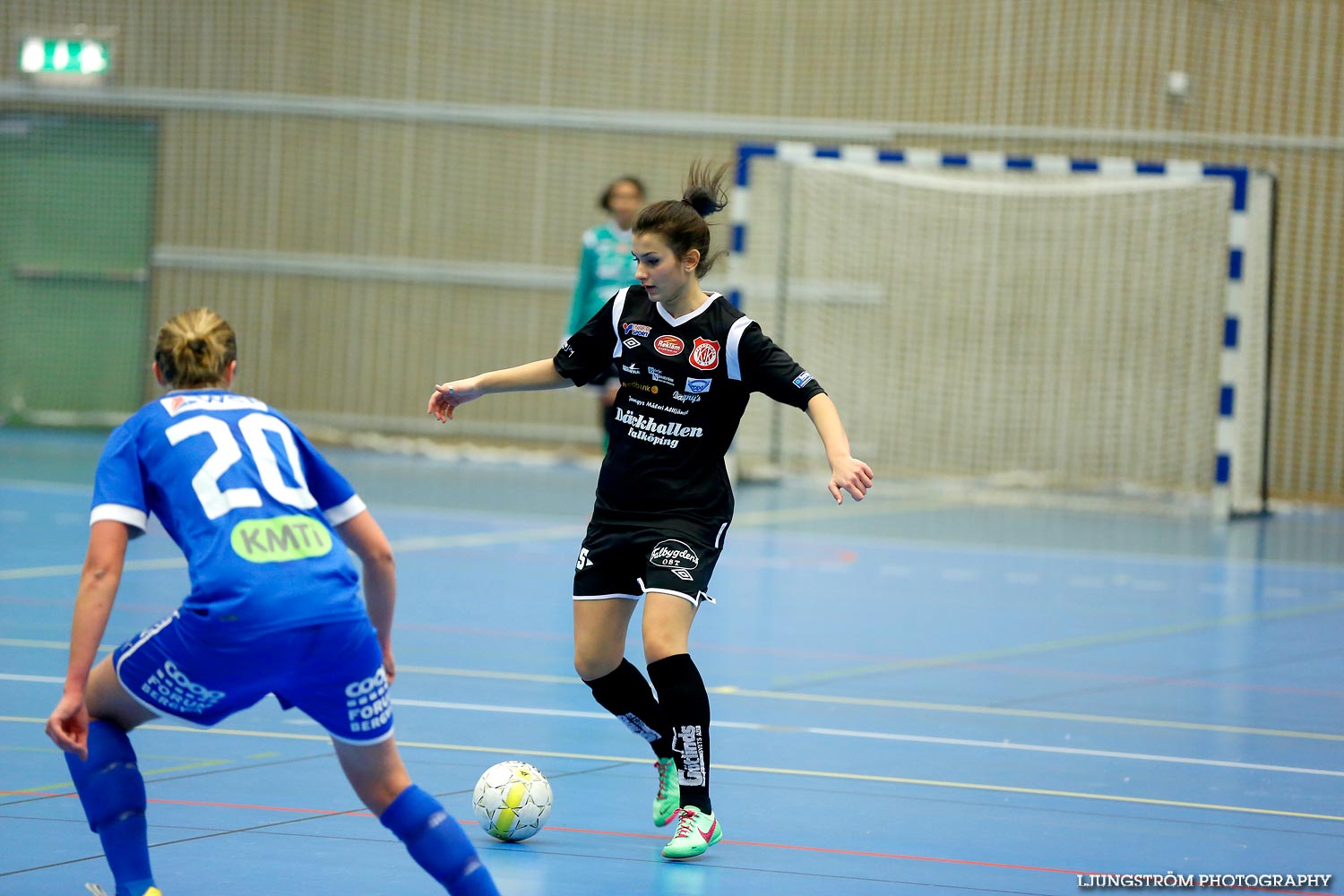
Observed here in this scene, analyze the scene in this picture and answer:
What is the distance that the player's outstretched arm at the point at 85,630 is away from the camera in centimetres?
302

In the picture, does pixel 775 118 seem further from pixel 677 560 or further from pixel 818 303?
pixel 677 560

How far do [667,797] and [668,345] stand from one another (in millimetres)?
1156

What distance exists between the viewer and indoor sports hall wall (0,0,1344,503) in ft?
58.4

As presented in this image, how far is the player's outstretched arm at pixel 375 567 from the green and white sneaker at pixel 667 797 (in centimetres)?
117

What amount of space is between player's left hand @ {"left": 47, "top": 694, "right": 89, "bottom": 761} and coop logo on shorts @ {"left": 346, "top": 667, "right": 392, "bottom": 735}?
463 millimetres

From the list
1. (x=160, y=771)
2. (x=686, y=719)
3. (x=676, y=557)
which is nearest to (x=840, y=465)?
(x=676, y=557)

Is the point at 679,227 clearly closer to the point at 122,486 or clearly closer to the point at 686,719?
the point at 686,719

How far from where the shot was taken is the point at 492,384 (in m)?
4.50

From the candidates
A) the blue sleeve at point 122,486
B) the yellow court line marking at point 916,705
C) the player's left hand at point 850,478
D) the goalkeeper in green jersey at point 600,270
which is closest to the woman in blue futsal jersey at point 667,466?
the player's left hand at point 850,478

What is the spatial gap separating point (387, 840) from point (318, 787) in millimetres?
594

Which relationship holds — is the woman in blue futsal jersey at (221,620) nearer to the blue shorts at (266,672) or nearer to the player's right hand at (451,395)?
the blue shorts at (266,672)

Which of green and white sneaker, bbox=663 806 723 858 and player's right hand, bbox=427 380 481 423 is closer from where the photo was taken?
green and white sneaker, bbox=663 806 723 858

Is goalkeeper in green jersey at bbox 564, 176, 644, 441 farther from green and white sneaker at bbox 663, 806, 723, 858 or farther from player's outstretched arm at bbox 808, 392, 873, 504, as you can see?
green and white sneaker at bbox 663, 806, 723, 858

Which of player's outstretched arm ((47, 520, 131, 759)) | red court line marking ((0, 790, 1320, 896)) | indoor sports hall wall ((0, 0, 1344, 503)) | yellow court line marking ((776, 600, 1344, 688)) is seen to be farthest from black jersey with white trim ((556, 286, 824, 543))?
indoor sports hall wall ((0, 0, 1344, 503))
